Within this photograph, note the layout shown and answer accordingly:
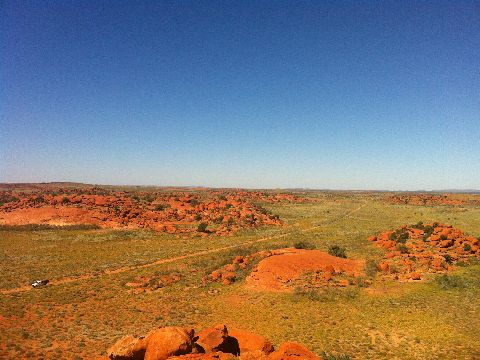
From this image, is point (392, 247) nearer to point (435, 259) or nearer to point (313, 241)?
point (435, 259)

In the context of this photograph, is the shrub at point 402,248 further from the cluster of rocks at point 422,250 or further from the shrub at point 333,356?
the shrub at point 333,356

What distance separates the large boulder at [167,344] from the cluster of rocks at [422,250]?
20254mm

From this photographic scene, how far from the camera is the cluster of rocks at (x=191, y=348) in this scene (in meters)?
10.8

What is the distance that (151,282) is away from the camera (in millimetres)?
25875

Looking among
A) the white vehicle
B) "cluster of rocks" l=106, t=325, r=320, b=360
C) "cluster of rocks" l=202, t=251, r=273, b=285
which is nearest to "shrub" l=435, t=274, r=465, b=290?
"cluster of rocks" l=202, t=251, r=273, b=285

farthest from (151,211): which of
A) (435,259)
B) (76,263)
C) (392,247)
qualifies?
(435,259)

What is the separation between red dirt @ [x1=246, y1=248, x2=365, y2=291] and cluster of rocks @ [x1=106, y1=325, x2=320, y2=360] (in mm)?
11693

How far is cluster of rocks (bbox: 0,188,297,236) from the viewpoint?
183 ft

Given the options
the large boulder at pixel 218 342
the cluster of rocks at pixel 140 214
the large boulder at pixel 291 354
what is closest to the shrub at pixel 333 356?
the large boulder at pixel 291 354

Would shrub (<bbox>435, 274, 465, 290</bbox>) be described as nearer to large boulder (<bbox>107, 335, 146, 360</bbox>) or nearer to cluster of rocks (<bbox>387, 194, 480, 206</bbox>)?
large boulder (<bbox>107, 335, 146, 360</bbox>)

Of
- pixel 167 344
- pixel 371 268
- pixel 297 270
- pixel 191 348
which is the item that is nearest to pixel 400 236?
pixel 371 268

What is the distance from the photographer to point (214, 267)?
29.8 metres

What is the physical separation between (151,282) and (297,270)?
11997mm

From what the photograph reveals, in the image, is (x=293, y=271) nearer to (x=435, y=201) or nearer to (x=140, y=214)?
(x=140, y=214)
